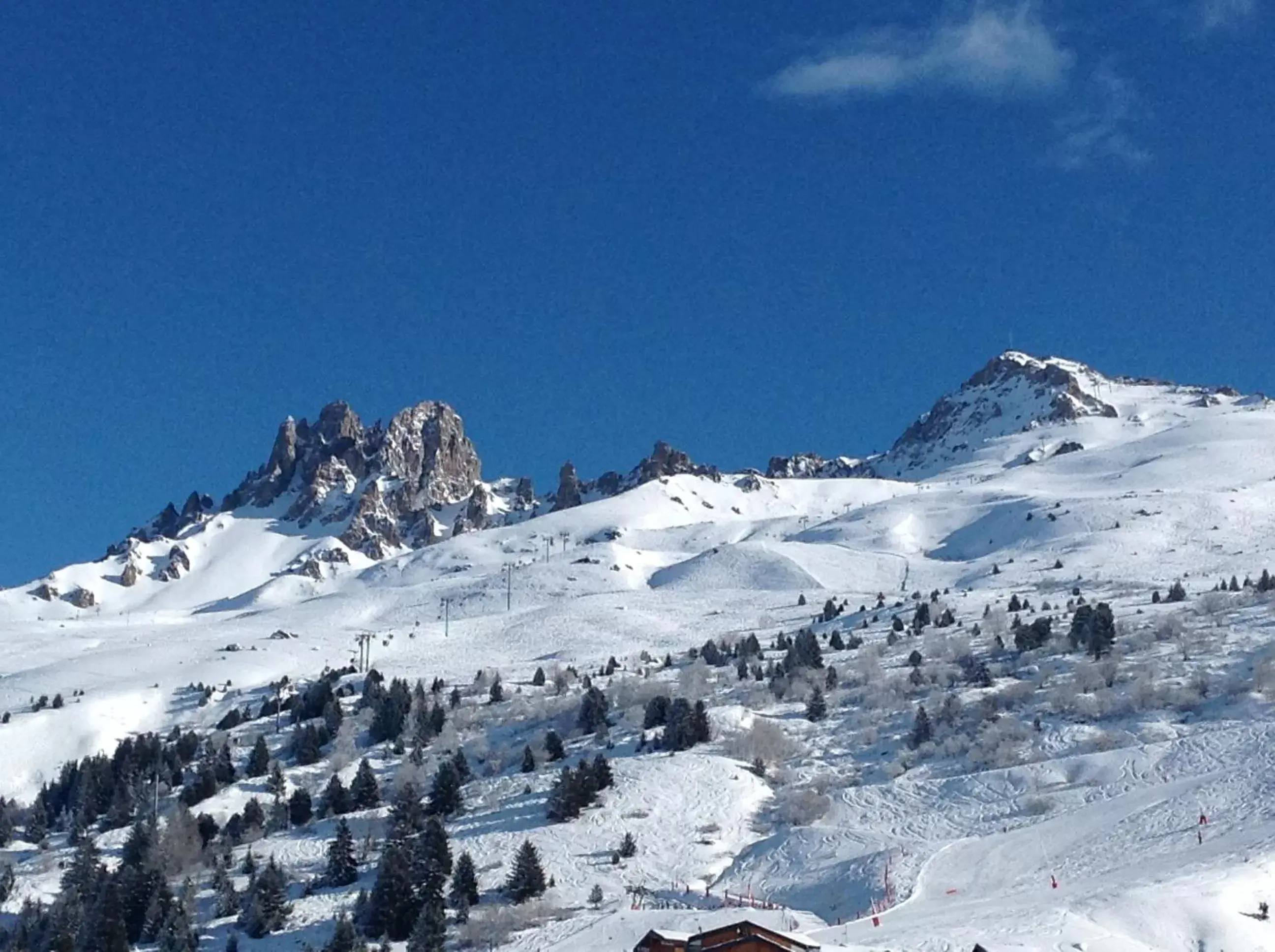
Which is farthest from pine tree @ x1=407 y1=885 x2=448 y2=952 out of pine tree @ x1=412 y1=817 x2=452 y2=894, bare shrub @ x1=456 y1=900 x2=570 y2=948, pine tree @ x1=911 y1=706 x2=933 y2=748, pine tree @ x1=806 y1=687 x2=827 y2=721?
pine tree @ x1=806 y1=687 x2=827 y2=721

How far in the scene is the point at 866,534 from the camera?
178500mm

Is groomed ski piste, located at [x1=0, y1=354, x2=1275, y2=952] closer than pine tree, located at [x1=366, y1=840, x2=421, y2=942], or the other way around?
groomed ski piste, located at [x1=0, y1=354, x2=1275, y2=952]

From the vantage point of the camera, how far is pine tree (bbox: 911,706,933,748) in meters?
72.1

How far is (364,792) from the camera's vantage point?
241 ft

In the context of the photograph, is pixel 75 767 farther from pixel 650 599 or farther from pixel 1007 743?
pixel 650 599

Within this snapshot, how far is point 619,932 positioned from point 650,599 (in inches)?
3726

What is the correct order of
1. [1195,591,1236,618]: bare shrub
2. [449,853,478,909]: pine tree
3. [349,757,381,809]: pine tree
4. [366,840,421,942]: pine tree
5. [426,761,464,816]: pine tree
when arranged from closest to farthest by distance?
[366,840,421,942]: pine tree, [449,853,478,909]: pine tree, [426,761,464,816]: pine tree, [349,757,381,809]: pine tree, [1195,591,1236,618]: bare shrub

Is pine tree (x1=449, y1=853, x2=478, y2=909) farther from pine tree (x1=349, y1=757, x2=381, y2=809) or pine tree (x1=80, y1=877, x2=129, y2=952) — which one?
pine tree (x1=349, y1=757, x2=381, y2=809)

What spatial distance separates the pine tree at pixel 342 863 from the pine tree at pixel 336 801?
371 inches

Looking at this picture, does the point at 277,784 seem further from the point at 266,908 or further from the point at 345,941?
the point at 345,941

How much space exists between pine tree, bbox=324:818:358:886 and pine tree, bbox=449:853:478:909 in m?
5.43

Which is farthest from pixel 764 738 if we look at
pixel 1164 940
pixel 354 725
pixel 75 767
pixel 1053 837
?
pixel 75 767

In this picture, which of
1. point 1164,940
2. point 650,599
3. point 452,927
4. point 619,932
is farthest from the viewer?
point 650,599

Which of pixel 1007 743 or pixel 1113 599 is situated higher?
pixel 1113 599
